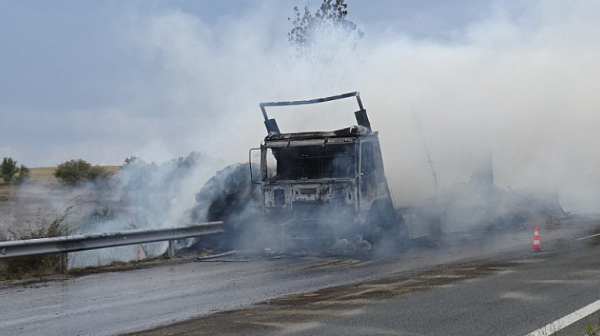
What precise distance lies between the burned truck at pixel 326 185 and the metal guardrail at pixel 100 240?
1.97 m

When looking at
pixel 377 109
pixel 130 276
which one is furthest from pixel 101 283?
pixel 377 109

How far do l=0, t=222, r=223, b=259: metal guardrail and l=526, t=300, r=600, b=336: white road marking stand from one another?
30.5 ft

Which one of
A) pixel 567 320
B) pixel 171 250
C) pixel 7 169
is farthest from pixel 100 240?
pixel 7 169

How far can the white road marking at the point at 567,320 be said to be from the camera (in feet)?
21.1

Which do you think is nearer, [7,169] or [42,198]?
[42,198]

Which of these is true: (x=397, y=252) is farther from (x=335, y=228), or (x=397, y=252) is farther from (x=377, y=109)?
(x=377, y=109)

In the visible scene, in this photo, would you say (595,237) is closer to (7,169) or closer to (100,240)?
(100,240)

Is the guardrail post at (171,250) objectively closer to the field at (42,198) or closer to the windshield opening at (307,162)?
the windshield opening at (307,162)

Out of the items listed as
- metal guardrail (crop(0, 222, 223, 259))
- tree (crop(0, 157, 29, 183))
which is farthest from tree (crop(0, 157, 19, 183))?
metal guardrail (crop(0, 222, 223, 259))

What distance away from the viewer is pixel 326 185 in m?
15.1

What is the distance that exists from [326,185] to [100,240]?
497 centimetres

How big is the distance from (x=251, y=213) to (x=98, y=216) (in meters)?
4.81

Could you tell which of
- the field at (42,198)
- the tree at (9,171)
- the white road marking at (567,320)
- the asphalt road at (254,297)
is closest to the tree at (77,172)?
the field at (42,198)

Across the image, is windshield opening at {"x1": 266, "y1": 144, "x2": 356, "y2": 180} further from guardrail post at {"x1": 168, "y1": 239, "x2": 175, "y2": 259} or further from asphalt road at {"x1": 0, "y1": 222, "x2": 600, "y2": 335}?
guardrail post at {"x1": 168, "y1": 239, "x2": 175, "y2": 259}
